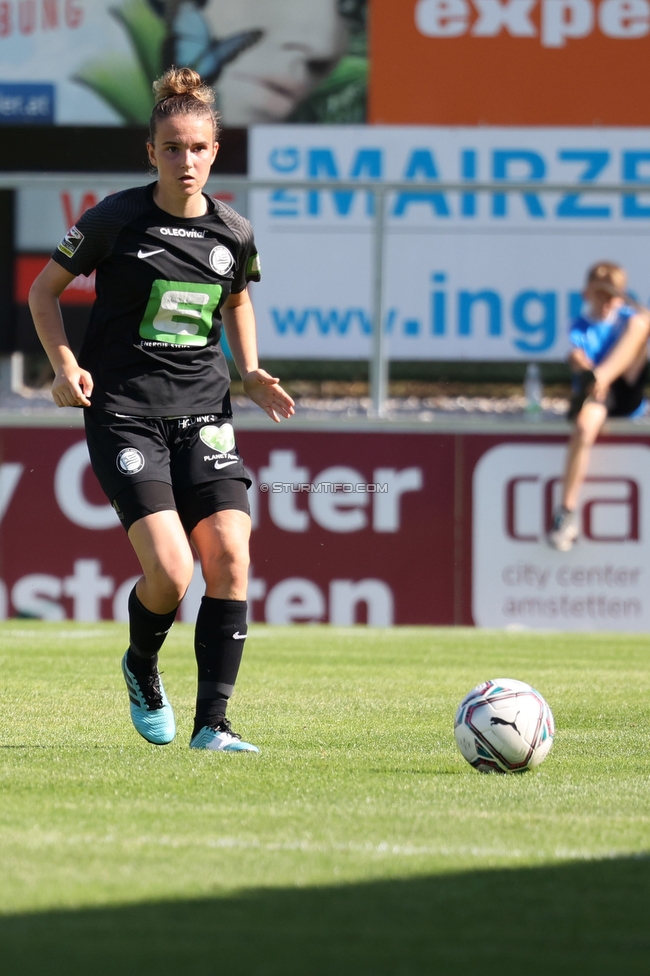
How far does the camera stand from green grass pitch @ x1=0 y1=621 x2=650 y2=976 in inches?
119

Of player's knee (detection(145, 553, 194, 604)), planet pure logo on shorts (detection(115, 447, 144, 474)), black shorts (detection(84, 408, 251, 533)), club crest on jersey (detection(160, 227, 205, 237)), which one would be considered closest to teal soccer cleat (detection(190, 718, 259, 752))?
player's knee (detection(145, 553, 194, 604))

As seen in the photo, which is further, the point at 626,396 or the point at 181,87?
the point at 626,396

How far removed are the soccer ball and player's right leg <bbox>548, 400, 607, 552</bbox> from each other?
21.0 ft

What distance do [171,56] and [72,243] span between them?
1009 centimetres

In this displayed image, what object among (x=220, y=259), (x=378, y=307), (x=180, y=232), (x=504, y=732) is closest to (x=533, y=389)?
(x=378, y=307)

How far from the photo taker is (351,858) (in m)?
3.73

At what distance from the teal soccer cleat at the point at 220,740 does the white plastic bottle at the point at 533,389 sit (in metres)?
6.92

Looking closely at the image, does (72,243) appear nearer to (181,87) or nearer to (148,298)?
(148,298)

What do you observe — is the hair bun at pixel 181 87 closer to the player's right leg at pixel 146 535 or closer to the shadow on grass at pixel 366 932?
the player's right leg at pixel 146 535

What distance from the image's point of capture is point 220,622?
5.54m

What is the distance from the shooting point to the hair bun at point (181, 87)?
5495mm

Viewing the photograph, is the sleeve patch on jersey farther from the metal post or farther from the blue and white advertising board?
the blue and white advertising board

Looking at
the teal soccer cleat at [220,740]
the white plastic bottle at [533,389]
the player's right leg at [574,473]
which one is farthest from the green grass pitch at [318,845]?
the white plastic bottle at [533,389]

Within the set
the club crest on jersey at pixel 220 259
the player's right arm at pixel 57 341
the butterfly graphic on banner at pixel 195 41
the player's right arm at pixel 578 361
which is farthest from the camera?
the butterfly graphic on banner at pixel 195 41
